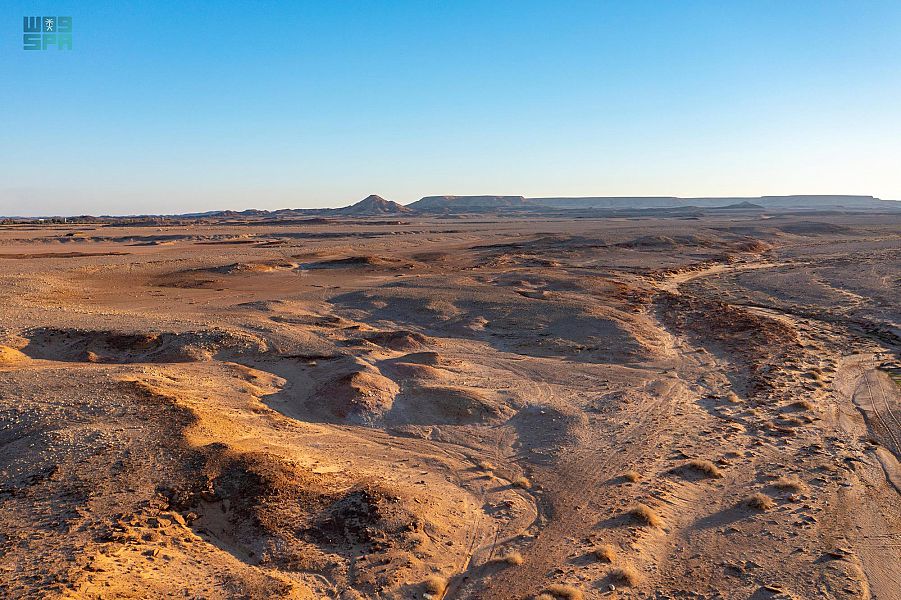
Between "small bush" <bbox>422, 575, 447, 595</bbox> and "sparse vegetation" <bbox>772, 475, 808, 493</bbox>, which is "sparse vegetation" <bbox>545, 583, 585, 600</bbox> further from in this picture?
"sparse vegetation" <bbox>772, 475, 808, 493</bbox>

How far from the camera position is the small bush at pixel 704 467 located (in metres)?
11.3

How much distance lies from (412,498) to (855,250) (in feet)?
183

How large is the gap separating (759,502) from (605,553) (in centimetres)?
324

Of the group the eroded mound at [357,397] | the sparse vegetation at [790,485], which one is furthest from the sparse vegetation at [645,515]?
the eroded mound at [357,397]

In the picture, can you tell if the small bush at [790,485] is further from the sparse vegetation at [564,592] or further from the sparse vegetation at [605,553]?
the sparse vegetation at [564,592]

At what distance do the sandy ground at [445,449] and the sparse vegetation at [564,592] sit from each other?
1.1 inches

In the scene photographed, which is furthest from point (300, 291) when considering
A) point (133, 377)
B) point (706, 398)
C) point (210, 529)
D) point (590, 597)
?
point (590, 597)

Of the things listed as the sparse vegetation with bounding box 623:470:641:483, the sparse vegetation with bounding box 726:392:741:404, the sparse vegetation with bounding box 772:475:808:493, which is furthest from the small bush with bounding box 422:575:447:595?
the sparse vegetation with bounding box 726:392:741:404

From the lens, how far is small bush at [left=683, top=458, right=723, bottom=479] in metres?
11.3

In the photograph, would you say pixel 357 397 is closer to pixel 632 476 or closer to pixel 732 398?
pixel 632 476

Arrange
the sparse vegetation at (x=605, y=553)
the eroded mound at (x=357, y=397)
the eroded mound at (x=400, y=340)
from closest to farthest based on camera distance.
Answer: the sparse vegetation at (x=605, y=553) → the eroded mound at (x=357, y=397) → the eroded mound at (x=400, y=340)

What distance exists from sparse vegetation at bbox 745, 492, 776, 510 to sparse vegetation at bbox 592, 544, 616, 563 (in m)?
2.87

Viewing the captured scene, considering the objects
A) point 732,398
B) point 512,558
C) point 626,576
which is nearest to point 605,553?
point 626,576

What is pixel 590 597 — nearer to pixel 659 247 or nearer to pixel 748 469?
pixel 748 469
